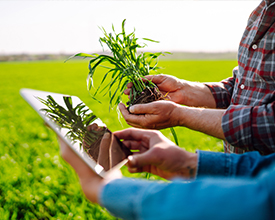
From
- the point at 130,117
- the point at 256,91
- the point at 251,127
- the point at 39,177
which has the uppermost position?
the point at 256,91

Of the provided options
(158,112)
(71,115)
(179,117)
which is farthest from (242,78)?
(71,115)

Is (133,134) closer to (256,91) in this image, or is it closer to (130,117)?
(130,117)

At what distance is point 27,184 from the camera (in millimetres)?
2928

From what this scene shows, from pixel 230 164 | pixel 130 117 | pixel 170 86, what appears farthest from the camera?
pixel 170 86

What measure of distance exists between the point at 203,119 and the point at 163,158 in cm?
60

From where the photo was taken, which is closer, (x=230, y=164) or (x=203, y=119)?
(x=230, y=164)

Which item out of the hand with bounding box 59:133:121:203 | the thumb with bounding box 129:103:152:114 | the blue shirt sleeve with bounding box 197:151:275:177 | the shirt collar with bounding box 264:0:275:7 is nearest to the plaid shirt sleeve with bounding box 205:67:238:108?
the thumb with bounding box 129:103:152:114

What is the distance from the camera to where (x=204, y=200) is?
0.65 m

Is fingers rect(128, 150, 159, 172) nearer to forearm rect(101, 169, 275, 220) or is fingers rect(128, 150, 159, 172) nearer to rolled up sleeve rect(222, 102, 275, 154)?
forearm rect(101, 169, 275, 220)

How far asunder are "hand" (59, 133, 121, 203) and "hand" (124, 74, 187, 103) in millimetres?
1153

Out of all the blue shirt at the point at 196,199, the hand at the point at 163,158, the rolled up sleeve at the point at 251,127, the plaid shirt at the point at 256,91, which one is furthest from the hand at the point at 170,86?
the blue shirt at the point at 196,199

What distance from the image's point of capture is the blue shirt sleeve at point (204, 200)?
0.62 meters

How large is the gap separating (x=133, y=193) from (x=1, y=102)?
9.07 metres

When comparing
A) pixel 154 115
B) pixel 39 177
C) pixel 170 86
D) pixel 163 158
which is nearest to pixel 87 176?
pixel 163 158
